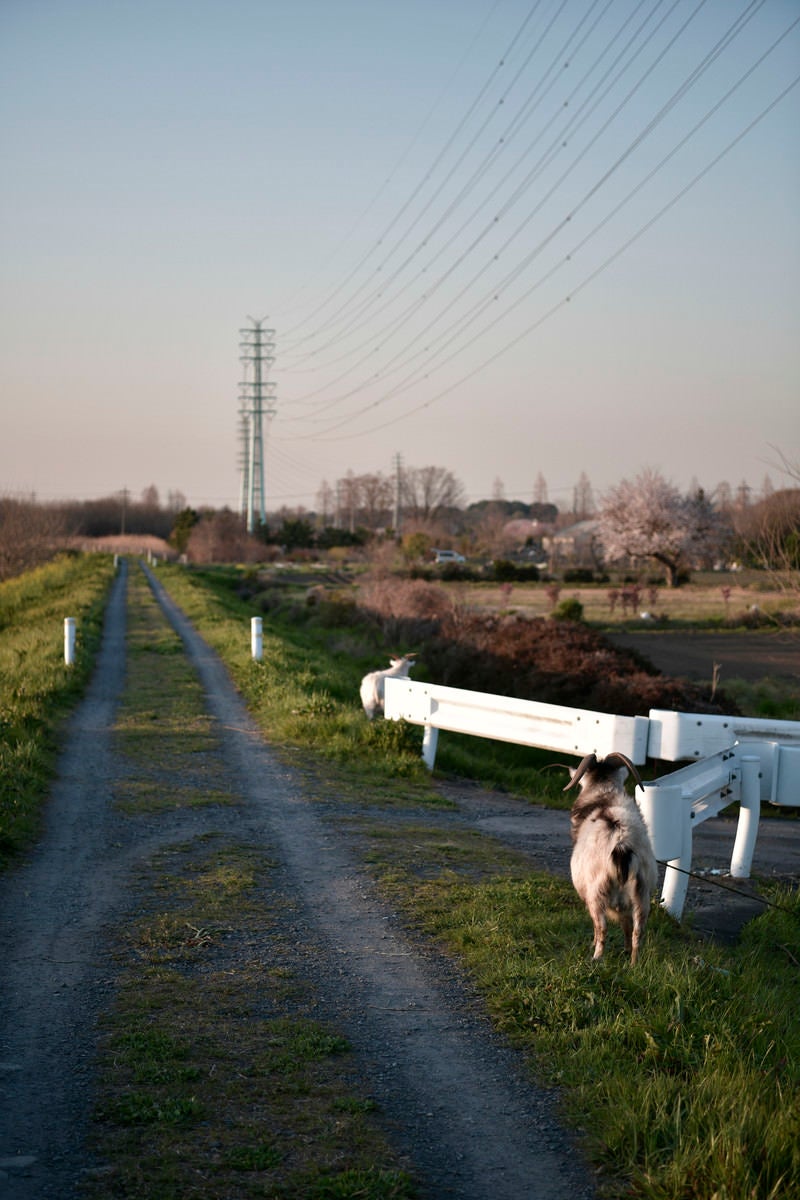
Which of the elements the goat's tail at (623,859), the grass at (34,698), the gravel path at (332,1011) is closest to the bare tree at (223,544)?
the grass at (34,698)

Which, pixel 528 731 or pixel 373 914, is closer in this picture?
pixel 373 914

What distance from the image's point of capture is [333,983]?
17.1ft

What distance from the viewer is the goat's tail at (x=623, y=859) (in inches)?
213

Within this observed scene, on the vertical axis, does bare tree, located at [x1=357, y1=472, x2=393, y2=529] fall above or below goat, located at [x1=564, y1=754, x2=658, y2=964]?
above

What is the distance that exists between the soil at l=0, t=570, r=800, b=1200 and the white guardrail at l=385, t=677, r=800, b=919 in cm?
60

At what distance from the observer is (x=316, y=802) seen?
955 cm

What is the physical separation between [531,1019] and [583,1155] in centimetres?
106

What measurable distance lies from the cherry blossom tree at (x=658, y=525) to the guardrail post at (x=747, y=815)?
71.6 m

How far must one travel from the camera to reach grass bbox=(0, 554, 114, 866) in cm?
868

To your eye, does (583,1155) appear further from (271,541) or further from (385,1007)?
(271,541)

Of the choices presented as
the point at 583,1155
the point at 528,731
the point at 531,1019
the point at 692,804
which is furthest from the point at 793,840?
the point at 583,1155

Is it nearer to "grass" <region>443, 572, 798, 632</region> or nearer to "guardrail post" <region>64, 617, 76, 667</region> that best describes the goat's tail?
"guardrail post" <region>64, 617, 76, 667</region>

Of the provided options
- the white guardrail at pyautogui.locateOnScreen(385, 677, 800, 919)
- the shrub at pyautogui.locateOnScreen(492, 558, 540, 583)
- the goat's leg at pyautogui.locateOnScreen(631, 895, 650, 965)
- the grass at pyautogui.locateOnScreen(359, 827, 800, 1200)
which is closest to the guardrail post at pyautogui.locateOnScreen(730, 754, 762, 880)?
the white guardrail at pyautogui.locateOnScreen(385, 677, 800, 919)

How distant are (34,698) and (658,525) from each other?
70327 millimetres
